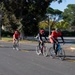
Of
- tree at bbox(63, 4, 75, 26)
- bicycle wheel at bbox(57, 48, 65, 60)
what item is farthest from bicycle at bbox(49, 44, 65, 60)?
tree at bbox(63, 4, 75, 26)

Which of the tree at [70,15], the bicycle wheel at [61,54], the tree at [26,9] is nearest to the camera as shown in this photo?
the bicycle wheel at [61,54]

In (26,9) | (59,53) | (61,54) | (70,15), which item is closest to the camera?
(61,54)

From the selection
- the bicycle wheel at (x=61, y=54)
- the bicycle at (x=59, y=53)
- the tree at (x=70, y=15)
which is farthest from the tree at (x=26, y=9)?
the tree at (x=70, y=15)

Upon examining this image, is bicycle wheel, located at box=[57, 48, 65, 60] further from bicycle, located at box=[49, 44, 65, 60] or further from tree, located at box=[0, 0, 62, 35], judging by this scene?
tree, located at box=[0, 0, 62, 35]

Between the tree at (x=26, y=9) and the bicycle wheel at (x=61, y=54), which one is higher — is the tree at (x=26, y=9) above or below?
above

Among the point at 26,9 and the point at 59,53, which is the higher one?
the point at 26,9

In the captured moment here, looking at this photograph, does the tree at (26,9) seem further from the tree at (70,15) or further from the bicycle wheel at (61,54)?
the tree at (70,15)

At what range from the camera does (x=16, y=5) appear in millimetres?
45031

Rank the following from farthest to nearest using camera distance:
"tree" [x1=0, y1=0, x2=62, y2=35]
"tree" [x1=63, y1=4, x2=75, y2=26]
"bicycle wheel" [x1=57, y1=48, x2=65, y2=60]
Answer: "tree" [x1=63, y1=4, x2=75, y2=26] < "tree" [x1=0, y1=0, x2=62, y2=35] < "bicycle wheel" [x1=57, y1=48, x2=65, y2=60]

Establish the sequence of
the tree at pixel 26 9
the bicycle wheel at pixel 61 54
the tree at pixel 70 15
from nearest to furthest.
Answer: the bicycle wheel at pixel 61 54, the tree at pixel 26 9, the tree at pixel 70 15

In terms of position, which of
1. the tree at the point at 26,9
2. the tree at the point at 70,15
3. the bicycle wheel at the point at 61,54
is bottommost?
the bicycle wheel at the point at 61,54

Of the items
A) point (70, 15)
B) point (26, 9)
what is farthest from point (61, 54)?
point (70, 15)

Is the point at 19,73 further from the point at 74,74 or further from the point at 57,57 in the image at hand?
the point at 57,57

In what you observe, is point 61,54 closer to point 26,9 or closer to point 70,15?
point 26,9
